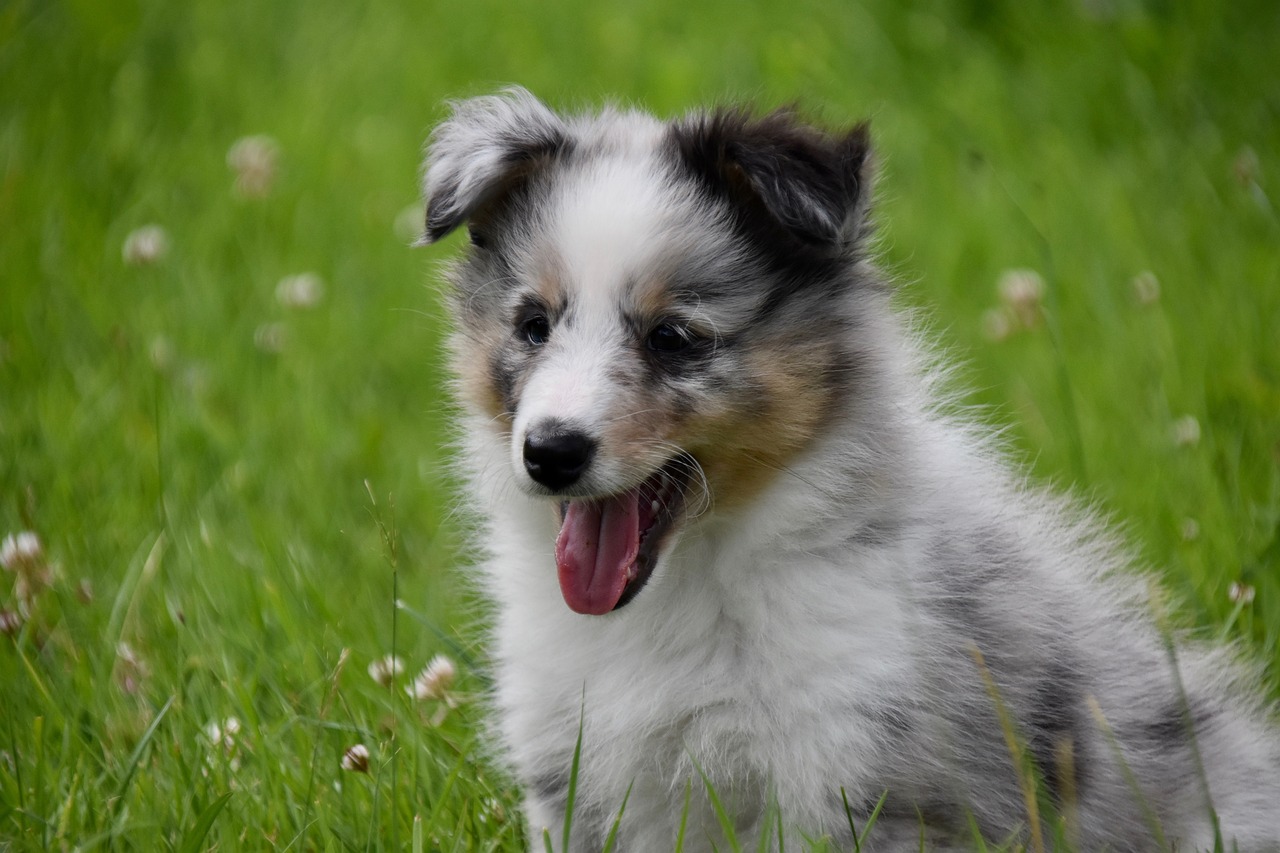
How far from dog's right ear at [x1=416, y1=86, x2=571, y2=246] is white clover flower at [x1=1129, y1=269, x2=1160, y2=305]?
2.73 m

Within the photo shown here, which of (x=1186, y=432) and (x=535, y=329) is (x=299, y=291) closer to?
(x=535, y=329)

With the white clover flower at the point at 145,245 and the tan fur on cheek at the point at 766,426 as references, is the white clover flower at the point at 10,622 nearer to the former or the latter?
the tan fur on cheek at the point at 766,426

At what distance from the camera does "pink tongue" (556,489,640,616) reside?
9.37 ft

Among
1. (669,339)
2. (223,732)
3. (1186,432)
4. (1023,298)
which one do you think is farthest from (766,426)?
(1023,298)

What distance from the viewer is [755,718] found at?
2.73m

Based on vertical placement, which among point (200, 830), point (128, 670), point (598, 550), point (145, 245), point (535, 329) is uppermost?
point (535, 329)

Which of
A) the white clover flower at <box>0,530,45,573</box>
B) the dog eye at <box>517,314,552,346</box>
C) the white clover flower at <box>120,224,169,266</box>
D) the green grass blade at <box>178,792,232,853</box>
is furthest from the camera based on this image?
the white clover flower at <box>120,224,169,266</box>

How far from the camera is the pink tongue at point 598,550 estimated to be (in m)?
2.86

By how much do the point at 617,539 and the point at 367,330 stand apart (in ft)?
11.1

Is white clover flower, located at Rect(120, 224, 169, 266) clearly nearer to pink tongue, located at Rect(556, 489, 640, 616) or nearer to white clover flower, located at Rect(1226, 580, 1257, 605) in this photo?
pink tongue, located at Rect(556, 489, 640, 616)

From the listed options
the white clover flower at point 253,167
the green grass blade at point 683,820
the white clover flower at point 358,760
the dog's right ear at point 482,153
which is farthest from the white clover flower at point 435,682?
the white clover flower at point 253,167

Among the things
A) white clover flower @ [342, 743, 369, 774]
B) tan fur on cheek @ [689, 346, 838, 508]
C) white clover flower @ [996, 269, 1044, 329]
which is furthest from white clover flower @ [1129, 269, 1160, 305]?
white clover flower @ [342, 743, 369, 774]

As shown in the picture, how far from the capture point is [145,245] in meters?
5.37

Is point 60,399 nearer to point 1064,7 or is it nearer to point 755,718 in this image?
point 755,718
